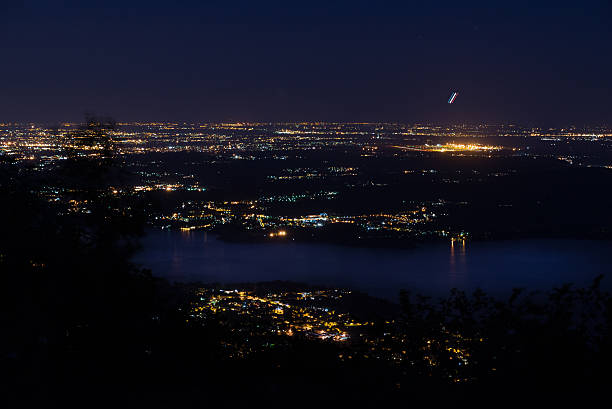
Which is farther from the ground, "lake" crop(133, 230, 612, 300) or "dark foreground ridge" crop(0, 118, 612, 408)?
"dark foreground ridge" crop(0, 118, 612, 408)

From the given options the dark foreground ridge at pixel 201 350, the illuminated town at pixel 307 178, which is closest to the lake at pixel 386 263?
the illuminated town at pixel 307 178

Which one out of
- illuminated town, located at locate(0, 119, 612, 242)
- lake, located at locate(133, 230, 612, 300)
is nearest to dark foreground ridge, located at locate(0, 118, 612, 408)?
illuminated town, located at locate(0, 119, 612, 242)

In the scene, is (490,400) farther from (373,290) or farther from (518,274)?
(518,274)

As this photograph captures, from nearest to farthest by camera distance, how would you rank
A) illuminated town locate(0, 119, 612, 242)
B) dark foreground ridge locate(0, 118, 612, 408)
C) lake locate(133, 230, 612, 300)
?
dark foreground ridge locate(0, 118, 612, 408) < lake locate(133, 230, 612, 300) < illuminated town locate(0, 119, 612, 242)

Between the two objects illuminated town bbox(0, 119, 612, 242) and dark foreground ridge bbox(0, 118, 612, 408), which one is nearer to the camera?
dark foreground ridge bbox(0, 118, 612, 408)

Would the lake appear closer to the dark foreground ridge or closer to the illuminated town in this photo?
the illuminated town

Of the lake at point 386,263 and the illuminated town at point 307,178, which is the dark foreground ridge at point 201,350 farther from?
the lake at point 386,263

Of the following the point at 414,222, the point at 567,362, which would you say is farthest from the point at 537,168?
the point at 567,362

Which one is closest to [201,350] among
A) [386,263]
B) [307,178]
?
[386,263]

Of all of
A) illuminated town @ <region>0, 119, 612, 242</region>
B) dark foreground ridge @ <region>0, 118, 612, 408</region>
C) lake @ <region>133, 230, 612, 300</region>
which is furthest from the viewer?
illuminated town @ <region>0, 119, 612, 242</region>

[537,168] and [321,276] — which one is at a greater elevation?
[537,168]
